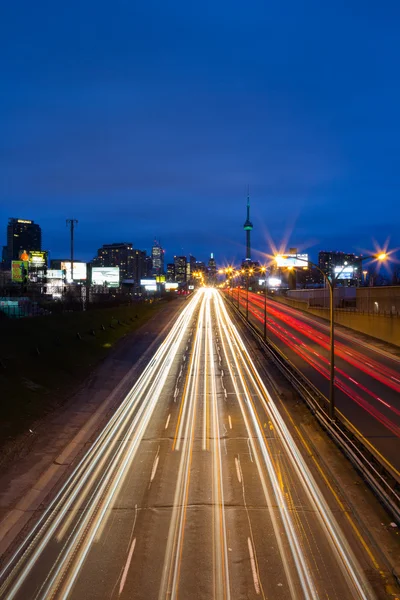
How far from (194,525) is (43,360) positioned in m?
26.8

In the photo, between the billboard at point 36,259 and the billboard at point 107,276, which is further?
the billboard at point 36,259

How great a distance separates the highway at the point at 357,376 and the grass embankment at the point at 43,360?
1751 cm

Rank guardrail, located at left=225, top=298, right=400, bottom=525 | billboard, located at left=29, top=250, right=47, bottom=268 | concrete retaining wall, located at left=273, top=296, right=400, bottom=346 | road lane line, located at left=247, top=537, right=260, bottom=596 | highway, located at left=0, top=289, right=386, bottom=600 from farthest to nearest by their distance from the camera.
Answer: billboard, located at left=29, top=250, right=47, bottom=268 → concrete retaining wall, located at left=273, top=296, right=400, bottom=346 → guardrail, located at left=225, top=298, right=400, bottom=525 → highway, located at left=0, top=289, right=386, bottom=600 → road lane line, located at left=247, top=537, right=260, bottom=596

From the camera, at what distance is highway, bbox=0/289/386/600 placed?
37.0 feet

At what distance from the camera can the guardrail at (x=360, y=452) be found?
15.4 meters

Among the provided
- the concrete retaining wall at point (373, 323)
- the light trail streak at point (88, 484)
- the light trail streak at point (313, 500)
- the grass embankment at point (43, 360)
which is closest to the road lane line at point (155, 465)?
the light trail streak at point (88, 484)

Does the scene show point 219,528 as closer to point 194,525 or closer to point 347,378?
point 194,525

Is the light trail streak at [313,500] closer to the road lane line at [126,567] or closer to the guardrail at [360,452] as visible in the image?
the guardrail at [360,452]

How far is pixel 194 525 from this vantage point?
1438cm

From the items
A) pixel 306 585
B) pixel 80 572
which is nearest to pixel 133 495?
pixel 80 572

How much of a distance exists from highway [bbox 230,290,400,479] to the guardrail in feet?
2.82

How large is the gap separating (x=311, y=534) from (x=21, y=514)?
9.02 metres

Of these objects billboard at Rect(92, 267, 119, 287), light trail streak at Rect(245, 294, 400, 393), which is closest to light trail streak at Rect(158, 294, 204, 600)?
light trail streak at Rect(245, 294, 400, 393)

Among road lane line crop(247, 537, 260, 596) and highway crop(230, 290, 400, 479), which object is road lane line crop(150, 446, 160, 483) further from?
highway crop(230, 290, 400, 479)
